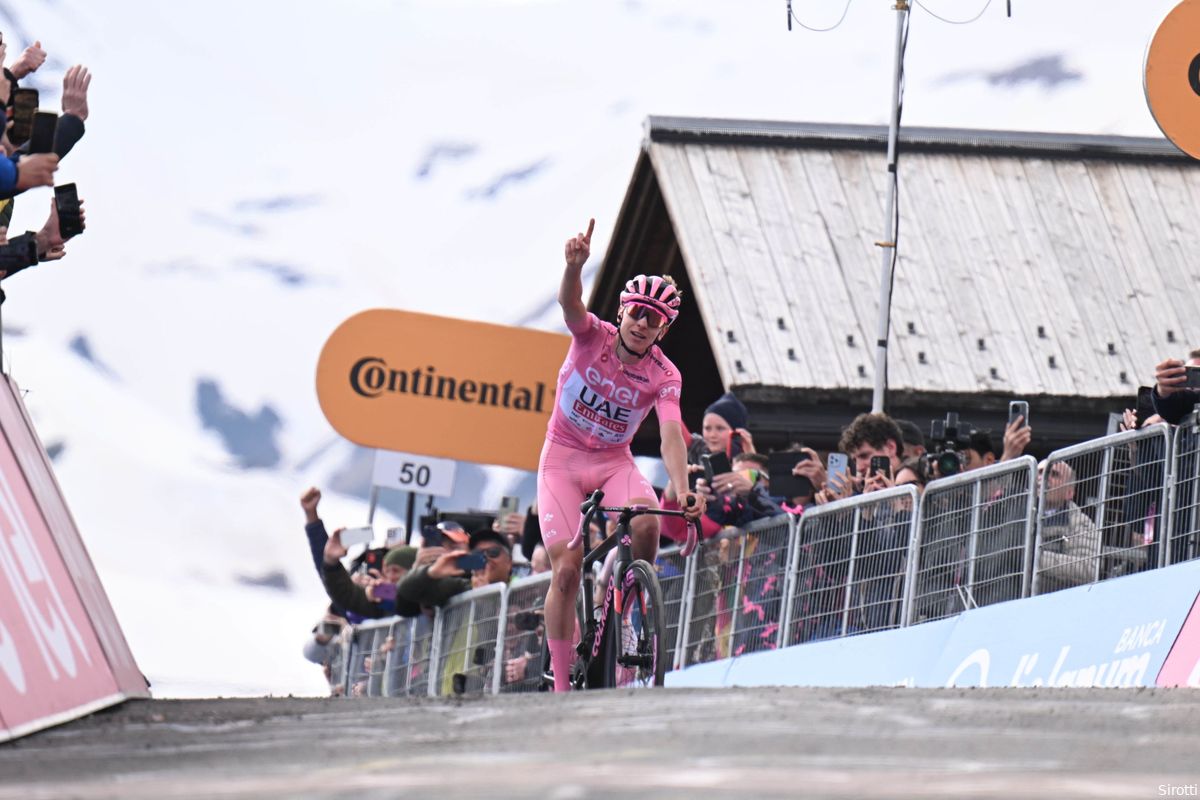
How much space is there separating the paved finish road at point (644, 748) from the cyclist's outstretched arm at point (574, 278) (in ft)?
7.91

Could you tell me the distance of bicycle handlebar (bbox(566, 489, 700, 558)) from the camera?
9.45 metres

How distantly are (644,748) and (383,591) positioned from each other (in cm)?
1238

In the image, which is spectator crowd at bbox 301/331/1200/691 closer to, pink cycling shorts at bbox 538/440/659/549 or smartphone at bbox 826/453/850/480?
smartphone at bbox 826/453/850/480

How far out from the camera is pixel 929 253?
21906 millimetres

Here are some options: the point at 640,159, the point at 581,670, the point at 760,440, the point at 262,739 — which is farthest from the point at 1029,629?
the point at 640,159

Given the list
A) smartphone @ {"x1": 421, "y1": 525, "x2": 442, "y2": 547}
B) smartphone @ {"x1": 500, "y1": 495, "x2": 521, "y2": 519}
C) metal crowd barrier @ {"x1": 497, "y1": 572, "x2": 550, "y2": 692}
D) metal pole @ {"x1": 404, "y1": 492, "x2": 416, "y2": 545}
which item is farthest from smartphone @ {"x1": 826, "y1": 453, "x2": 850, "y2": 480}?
metal pole @ {"x1": 404, "y1": 492, "x2": 416, "y2": 545}

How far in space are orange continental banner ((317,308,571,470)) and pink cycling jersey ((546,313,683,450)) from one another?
12121 mm

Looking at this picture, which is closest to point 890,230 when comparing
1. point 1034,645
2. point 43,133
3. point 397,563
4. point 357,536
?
point 357,536

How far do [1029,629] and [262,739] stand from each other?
4.90m

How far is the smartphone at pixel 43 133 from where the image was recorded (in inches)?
321

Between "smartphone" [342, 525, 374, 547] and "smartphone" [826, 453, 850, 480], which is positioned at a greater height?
"smartphone" [826, 453, 850, 480]

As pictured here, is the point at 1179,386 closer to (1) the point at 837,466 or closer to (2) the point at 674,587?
(1) the point at 837,466

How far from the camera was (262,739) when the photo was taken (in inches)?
249

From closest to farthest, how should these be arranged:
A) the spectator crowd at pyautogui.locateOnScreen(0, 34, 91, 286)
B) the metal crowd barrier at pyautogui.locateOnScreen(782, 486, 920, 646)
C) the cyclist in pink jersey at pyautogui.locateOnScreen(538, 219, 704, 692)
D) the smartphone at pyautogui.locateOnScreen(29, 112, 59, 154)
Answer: the spectator crowd at pyautogui.locateOnScreen(0, 34, 91, 286), the smartphone at pyautogui.locateOnScreen(29, 112, 59, 154), the cyclist in pink jersey at pyautogui.locateOnScreen(538, 219, 704, 692), the metal crowd barrier at pyautogui.locateOnScreen(782, 486, 920, 646)
